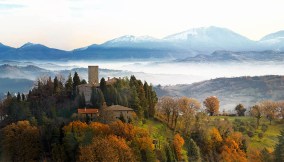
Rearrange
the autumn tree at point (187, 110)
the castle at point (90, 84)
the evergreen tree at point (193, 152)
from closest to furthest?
the evergreen tree at point (193, 152) < the castle at point (90, 84) < the autumn tree at point (187, 110)

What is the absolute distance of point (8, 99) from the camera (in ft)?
326

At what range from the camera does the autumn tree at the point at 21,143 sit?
7656cm

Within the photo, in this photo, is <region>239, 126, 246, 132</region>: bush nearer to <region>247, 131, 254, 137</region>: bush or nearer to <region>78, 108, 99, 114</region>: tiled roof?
<region>247, 131, 254, 137</region>: bush

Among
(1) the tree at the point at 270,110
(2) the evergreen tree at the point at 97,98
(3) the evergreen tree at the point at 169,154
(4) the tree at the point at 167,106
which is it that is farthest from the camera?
(1) the tree at the point at 270,110

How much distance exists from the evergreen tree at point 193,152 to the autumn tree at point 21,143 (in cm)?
2383

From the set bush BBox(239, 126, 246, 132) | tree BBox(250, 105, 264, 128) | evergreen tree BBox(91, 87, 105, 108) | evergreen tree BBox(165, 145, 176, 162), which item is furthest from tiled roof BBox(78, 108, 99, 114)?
tree BBox(250, 105, 264, 128)

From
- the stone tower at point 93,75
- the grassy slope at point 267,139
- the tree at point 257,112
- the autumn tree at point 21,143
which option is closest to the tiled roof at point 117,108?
the autumn tree at point 21,143

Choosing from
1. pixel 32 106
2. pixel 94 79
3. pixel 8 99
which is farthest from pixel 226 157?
pixel 8 99

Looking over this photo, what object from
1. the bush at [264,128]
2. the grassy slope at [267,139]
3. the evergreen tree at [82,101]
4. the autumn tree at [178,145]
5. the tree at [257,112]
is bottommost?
the grassy slope at [267,139]

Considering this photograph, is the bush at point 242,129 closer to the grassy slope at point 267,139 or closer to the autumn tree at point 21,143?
the grassy slope at point 267,139

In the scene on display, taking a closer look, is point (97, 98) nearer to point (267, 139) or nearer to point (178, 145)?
point (178, 145)

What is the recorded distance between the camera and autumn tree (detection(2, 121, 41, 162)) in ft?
251

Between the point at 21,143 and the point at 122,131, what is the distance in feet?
52.6

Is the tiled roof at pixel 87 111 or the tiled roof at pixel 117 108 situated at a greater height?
the tiled roof at pixel 117 108
